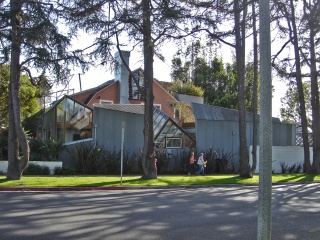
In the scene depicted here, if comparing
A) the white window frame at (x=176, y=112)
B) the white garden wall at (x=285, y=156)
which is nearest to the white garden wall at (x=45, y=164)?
the white garden wall at (x=285, y=156)

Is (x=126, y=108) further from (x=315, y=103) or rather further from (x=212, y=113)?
(x=315, y=103)

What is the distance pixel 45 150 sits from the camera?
25.2 meters

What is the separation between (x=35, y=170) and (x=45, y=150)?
7.27 ft

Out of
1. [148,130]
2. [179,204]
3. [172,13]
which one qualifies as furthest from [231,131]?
[179,204]

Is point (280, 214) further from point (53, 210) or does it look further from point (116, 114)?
point (116, 114)

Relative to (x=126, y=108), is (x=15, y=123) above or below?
below

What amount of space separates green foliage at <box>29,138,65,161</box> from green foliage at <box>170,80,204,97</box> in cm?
2327

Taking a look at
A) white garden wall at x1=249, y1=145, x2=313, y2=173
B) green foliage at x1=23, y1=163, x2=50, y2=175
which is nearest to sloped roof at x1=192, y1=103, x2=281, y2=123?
white garden wall at x1=249, y1=145, x2=313, y2=173

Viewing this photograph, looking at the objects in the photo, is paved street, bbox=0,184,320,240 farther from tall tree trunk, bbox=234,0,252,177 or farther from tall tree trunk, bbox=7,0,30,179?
tall tree trunk, bbox=234,0,252,177

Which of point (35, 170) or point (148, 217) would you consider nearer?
point (148, 217)

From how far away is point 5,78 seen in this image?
31.5 meters

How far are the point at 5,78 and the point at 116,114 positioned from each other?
10.1 meters

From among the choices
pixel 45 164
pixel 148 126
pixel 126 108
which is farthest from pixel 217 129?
pixel 45 164

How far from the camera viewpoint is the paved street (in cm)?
773
